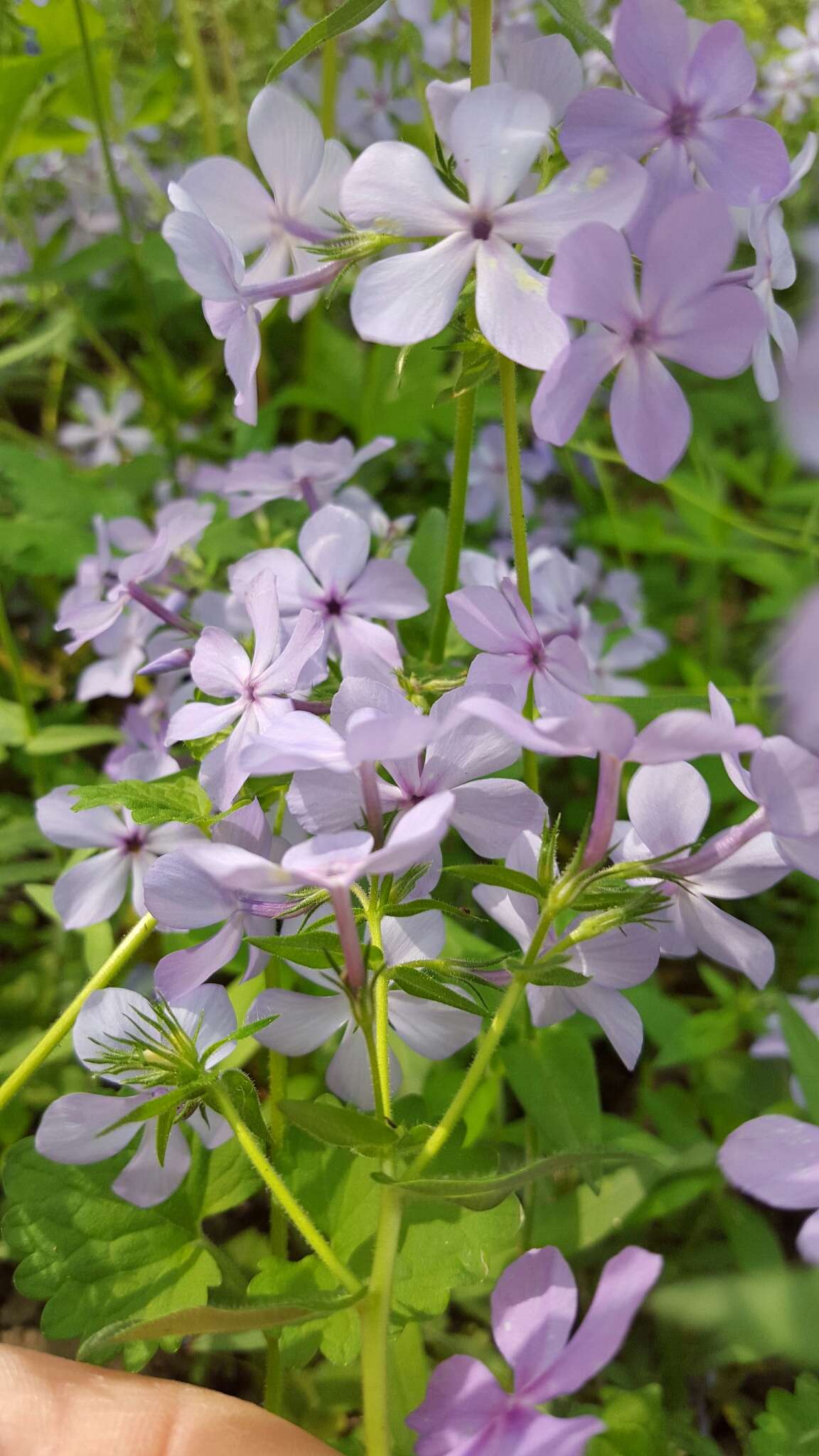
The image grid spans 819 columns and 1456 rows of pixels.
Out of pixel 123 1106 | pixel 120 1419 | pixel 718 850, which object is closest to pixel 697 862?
pixel 718 850

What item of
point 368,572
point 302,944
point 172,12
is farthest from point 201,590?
point 172,12

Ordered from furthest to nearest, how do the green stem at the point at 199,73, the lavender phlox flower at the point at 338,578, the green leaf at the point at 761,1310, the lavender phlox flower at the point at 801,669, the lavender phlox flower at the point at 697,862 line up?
the green stem at the point at 199,73 → the lavender phlox flower at the point at 338,578 → the lavender phlox flower at the point at 697,862 → the green leaf at the point at 761,1310 → the lavender phlox flower at the point at 801,669

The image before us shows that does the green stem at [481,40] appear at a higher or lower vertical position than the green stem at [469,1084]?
higher

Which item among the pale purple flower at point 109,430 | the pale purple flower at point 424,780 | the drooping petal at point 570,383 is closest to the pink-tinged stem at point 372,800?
the pale purple flower at point 424,780

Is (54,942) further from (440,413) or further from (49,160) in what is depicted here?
(49,160)

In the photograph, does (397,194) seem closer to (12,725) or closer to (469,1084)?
(469,1084)

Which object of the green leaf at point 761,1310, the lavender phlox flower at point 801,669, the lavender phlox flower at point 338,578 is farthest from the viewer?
the lavender phlox flower at point 338,578

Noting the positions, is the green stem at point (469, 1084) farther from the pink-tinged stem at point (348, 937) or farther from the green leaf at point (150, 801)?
the green leaf at point (150, 801)

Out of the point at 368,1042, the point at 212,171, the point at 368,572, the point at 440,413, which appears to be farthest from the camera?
the point at 440,413
